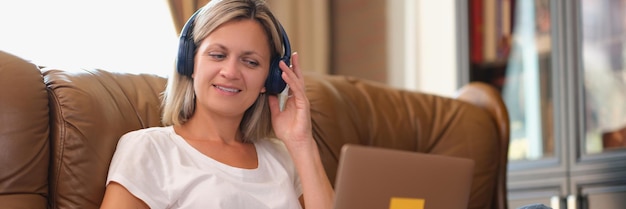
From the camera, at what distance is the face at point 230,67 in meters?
1.82

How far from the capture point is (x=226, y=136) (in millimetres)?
1943

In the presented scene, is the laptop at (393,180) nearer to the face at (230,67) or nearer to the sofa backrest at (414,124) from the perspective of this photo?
the face at (230,67)

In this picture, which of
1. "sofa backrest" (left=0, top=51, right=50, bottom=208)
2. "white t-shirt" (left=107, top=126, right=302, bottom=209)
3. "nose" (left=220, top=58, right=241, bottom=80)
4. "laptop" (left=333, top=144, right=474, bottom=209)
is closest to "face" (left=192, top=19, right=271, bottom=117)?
"nose" (left=220, top=58, right=241, bottom=80)

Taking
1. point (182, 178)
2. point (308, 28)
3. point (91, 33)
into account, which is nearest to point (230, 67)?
point (182, 178)

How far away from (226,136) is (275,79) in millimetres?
164

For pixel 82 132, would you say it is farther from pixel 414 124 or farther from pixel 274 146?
pixel 414 124

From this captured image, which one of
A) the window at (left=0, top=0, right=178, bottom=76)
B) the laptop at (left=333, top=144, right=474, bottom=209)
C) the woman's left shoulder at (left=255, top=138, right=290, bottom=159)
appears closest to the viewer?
the laptop at (left=333, top=144, right=474, bottom=209)

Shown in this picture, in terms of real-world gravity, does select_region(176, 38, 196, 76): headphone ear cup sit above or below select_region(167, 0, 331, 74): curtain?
above

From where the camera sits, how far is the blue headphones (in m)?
1.83

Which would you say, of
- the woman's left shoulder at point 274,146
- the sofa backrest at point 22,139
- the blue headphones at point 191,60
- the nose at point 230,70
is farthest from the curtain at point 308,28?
the sofa backrest at point 22,139

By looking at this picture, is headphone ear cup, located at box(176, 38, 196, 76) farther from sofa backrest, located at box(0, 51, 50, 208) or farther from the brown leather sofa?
sofa backrest, located at box(0, 51, 50, 208)

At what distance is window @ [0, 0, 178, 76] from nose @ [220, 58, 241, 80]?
95 centimetres

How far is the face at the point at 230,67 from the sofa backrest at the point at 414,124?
37cm

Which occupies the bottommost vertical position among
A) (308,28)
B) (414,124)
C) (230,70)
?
(414,124)
